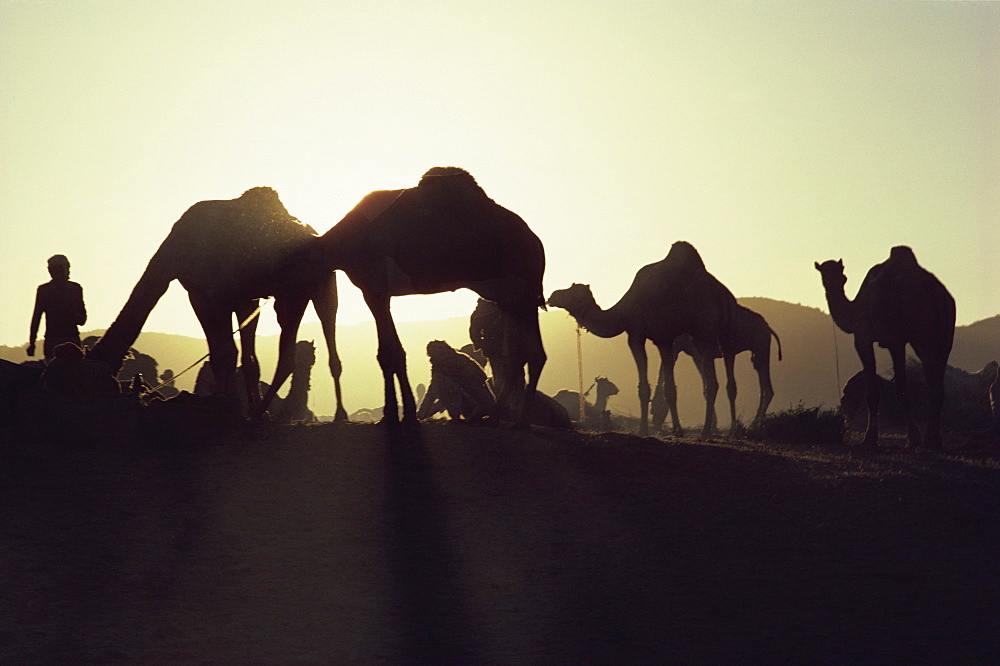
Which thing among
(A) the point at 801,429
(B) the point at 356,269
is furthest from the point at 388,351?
(A) the point at 801,429

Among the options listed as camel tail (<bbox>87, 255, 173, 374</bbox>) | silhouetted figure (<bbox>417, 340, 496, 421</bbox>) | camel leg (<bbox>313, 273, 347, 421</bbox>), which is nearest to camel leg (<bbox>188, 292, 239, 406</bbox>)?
camel tail (<bbox>87, 255, 173, 374</bbox>)

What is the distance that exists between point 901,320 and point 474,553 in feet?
32.5

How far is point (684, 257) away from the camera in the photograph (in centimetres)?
1941

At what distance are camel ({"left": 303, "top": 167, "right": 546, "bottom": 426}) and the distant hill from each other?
7613 cm

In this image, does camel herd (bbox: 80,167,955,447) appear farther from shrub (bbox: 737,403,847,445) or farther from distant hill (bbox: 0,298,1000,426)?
distant hill (bbox: 0,298,1000,426)

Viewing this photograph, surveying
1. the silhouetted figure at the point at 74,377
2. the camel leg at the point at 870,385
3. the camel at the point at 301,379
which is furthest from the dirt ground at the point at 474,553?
the camel at the point at 301,379

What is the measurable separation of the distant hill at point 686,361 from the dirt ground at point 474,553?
7760cm

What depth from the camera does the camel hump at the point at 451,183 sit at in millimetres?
11977

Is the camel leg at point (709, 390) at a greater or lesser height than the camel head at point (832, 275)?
lesser

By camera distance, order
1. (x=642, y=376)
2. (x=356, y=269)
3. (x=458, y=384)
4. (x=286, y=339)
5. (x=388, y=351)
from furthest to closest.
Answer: (x=642, y=376)
(x=458, y=384)
(x=286, y=339)
(x=356, y=269)
(x=388, y=351)

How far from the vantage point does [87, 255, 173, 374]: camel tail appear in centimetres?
1205

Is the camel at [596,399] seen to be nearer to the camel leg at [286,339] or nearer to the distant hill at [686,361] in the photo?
the camel leg at [286,339]

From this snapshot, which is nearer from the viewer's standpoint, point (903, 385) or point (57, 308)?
point (57, 308)

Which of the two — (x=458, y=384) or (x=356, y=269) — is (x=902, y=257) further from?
(x=356, y=269)
